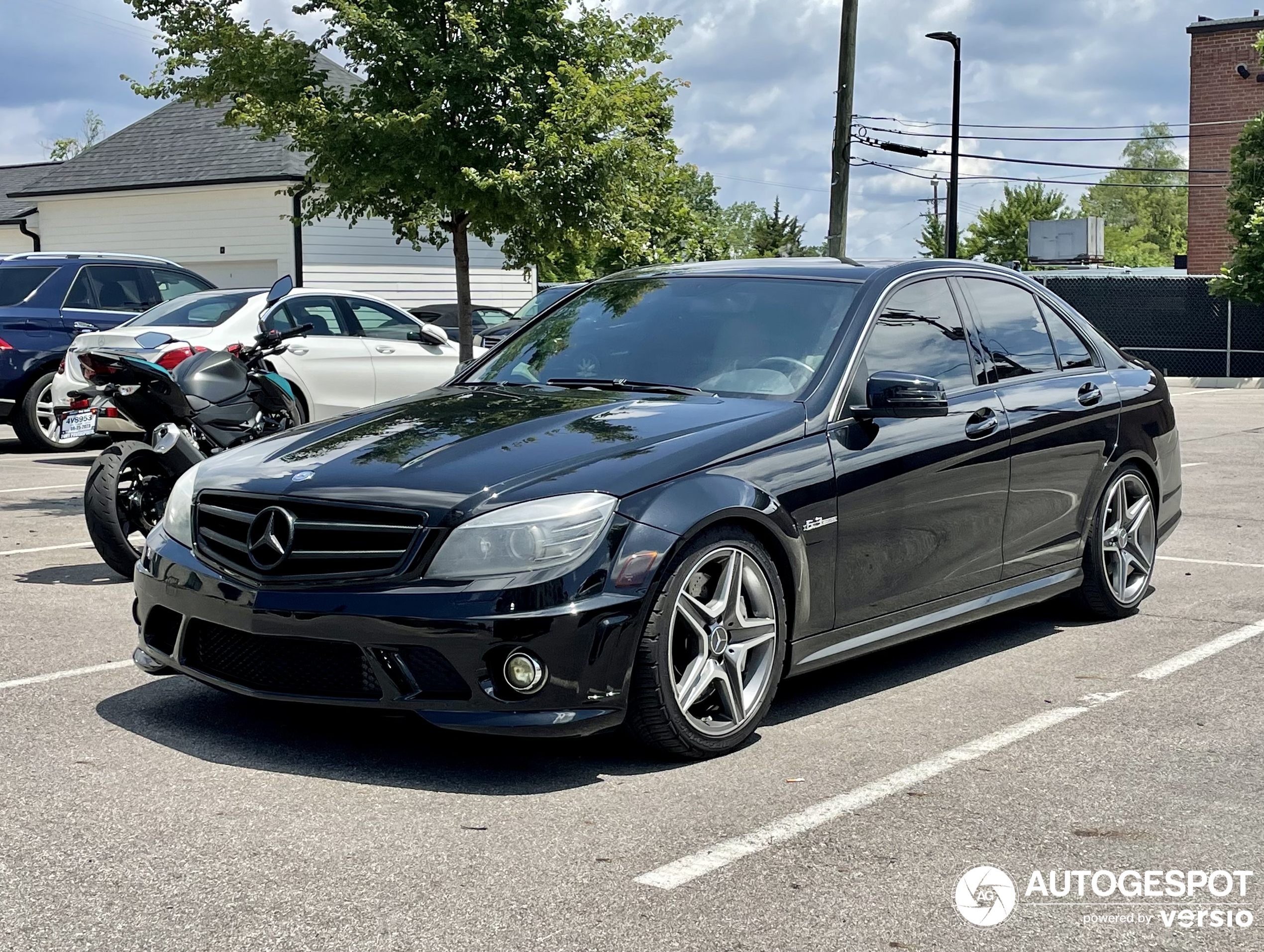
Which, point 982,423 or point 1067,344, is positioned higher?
point 1067,344

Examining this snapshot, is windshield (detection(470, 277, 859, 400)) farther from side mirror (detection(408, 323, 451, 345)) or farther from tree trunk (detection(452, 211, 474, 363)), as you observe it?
tree trunk (detection(452, 211, 474, 363))

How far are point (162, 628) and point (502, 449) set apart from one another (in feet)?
4.30

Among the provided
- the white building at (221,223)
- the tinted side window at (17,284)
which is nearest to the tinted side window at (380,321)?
the tinted side window at (17,284)

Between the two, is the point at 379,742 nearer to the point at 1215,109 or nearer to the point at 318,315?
the point at 318,315

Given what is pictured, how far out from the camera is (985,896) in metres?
3.69

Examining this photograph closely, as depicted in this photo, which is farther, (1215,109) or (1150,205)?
(1150,205)

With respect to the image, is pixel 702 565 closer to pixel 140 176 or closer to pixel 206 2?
pixel 206 2

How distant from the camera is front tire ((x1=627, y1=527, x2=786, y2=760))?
15.2ft

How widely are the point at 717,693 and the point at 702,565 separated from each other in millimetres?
431

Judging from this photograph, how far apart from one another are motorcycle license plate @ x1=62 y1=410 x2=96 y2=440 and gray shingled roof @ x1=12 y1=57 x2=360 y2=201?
23.1m

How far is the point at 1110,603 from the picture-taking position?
704 centimetres

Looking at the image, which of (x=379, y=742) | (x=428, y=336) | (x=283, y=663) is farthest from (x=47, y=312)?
(x=283, y=663)

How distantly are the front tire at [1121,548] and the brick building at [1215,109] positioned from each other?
40376mm

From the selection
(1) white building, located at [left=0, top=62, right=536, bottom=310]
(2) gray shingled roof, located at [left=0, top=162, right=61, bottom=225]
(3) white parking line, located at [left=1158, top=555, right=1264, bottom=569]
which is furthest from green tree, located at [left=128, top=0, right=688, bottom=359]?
(2) gray shingled roof, located at [left=0, top=162, right=61, bottom=225]
